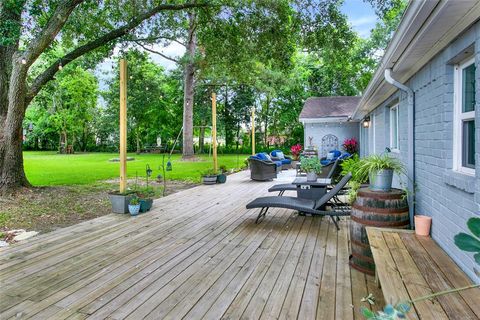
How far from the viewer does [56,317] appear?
2377mm

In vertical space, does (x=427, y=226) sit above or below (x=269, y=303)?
above

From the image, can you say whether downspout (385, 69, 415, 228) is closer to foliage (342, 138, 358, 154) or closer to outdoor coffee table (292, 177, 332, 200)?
outdoor coffee table (292, 177, 332, 200)

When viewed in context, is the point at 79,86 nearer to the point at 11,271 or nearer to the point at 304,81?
the point at 304,81

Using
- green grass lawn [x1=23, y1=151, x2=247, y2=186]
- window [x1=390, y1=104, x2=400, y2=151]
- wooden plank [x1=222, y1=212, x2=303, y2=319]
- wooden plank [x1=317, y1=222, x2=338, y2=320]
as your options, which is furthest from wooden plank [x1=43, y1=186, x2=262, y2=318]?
green grass lawn [x1=23, y1=151, x2=247, y2=186]

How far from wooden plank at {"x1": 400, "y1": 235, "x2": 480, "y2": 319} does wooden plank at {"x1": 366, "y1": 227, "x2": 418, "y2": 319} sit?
183 millimetres

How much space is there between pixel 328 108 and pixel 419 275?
16.1m

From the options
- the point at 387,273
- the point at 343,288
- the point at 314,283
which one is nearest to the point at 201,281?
the point at 314,283

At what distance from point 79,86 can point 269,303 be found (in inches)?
1210

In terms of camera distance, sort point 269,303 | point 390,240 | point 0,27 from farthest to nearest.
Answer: point 0,27
point 390,240
point 269,303

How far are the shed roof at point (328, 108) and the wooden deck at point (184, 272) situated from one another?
39.5 ft

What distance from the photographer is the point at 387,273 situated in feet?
7.40

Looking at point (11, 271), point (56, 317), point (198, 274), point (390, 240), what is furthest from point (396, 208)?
point (11, 271)

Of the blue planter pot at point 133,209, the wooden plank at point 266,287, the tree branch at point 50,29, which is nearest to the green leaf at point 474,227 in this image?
the wooden plank at point 266,287

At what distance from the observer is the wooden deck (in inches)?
98.2
